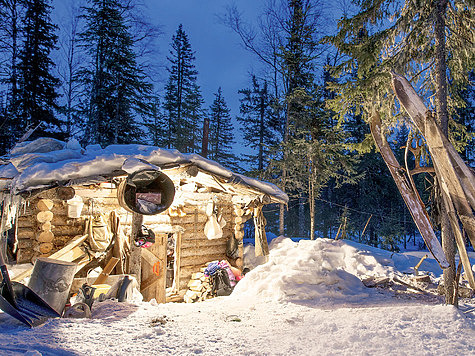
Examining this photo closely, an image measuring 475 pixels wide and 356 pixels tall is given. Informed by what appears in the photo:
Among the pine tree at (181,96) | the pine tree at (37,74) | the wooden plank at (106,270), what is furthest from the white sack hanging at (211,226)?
the pine tree at (181,96)

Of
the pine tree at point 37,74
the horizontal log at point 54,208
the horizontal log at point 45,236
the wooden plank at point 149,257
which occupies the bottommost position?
the wooden plank at point 149,257

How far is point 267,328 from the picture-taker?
4.57 meters

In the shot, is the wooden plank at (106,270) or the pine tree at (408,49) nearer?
the pine tree at (408,49)

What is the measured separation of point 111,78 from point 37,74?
422 cm

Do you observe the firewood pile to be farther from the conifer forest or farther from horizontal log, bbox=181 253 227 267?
the conifer forest

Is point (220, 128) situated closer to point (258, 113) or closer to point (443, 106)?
point (258, 113)

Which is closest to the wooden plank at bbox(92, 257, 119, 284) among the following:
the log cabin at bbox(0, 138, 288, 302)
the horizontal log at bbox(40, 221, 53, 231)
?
the log cabin at bbox(0, 138, 288, 302)

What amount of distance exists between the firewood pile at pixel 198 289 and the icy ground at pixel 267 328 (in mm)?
2204

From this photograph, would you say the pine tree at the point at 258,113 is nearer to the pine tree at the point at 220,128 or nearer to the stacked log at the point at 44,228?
the pine tree at the point at 220,128

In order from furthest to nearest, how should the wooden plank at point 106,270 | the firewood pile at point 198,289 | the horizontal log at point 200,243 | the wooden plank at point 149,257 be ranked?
the horizontal log at point 200,243 → the firewood pile at point 198,289 → the wooden plank at point 149,257 → the wooden plank at point 106,270

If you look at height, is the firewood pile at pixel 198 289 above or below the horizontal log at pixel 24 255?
below

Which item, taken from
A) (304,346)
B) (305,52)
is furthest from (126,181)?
(305,52)

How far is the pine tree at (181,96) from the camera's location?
26.1 m

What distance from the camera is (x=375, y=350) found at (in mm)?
3406
